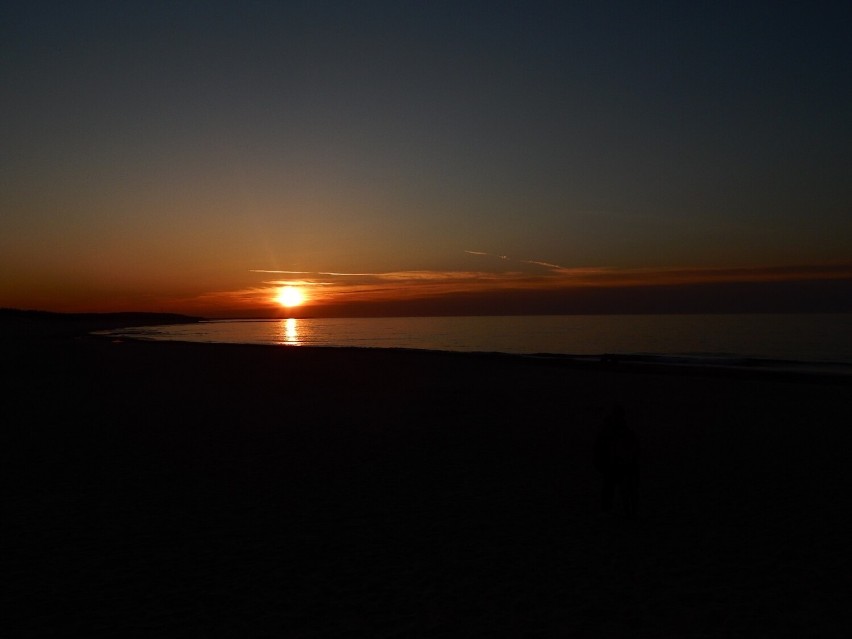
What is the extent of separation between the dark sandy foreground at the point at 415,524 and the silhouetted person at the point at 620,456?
0.42 meters

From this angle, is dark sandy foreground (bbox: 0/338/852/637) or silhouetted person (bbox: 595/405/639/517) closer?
dark sandy foreground (bbox: 0/338/852/637)

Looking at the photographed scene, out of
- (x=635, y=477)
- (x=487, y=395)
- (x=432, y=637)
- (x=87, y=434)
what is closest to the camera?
(x=432, y=637)

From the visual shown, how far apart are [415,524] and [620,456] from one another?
121 inches

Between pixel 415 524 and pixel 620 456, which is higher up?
pixel 620 456

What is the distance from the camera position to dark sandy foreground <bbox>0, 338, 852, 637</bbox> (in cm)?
650

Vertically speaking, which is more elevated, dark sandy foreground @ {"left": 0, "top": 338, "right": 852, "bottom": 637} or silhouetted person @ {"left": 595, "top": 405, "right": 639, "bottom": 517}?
silhouetted person @ {"left": 595, "top": 405, "right": 639, "bottom": 517}

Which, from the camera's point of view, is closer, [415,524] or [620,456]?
[415,524]

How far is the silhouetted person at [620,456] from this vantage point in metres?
9.61

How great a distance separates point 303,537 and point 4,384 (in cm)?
2456

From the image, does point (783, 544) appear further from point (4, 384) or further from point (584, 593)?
point (4, 384)

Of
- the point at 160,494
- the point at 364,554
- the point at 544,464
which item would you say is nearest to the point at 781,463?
the point at 544,464

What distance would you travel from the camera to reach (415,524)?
31.1ft

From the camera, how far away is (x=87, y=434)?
16.5 metres

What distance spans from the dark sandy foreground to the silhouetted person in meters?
0.42
